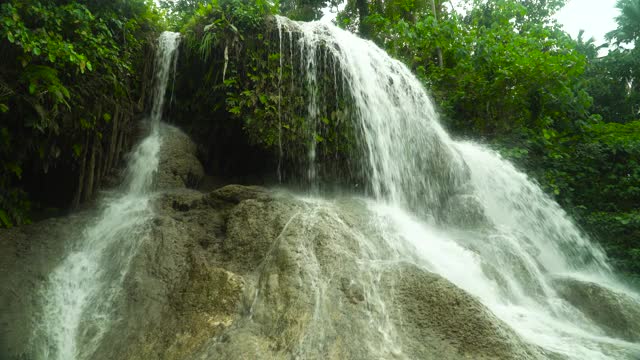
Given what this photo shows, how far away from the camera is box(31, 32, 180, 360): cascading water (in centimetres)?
363

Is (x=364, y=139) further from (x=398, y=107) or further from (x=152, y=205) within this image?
(x=152, y=205)

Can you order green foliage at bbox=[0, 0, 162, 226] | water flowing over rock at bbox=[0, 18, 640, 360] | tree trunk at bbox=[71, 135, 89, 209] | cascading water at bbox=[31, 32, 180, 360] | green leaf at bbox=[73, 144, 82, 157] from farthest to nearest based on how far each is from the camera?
tree trunk at bbox=[71, 135, 89, 209]
green leaf at bbox=[73, 144, 82, 157]
green foliage at bbox=[0, 0, 162, 226]
cascading water at bbox=[31, 32, 180, 360]
water flowing over rock at bbox=[0, 18, 640, 360]

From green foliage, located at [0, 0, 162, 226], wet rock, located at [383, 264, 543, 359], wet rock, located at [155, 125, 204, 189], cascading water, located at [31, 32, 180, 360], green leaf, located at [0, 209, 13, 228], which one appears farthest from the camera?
wet rock, located at [155, 125, 204, 189]

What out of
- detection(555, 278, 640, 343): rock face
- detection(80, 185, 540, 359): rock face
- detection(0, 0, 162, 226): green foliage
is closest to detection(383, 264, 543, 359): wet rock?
detection(80, 185, 540, 359): rock face

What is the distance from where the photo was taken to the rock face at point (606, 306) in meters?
4.43

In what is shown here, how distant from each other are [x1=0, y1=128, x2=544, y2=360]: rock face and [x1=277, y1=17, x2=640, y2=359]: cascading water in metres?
0.86

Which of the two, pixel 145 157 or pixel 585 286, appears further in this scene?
pixel 145 157

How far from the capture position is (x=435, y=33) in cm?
1133

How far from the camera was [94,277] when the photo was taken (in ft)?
14.0

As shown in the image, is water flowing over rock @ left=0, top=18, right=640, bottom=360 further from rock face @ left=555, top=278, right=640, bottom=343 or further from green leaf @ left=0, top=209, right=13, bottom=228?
green leaf @ left=0, top=209, right=13, bottom=228

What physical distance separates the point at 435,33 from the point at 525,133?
12.2ft

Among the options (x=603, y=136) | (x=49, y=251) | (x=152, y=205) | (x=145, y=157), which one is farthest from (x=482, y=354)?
(x=603, y=136)

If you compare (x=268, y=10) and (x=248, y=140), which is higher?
(x=268, y=10)

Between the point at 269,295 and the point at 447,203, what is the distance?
14.6 feet
